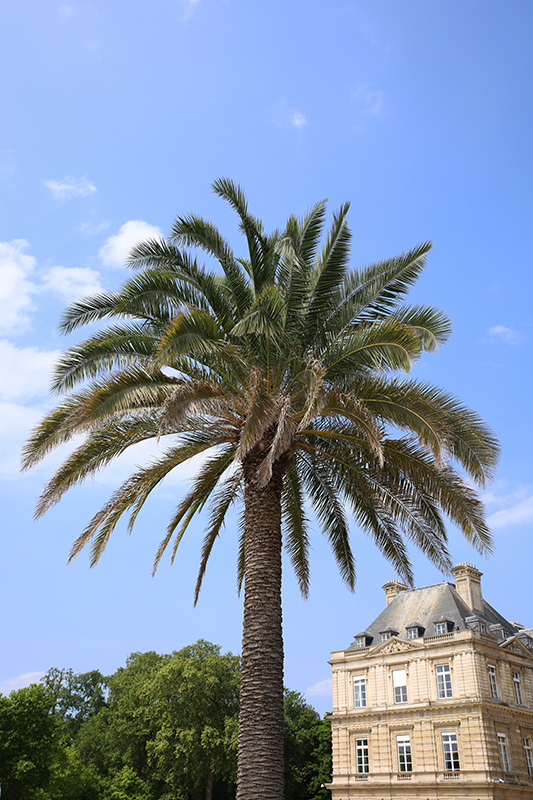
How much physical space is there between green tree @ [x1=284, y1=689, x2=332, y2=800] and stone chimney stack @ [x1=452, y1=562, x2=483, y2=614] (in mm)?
14465

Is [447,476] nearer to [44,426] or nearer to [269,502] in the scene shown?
[269,502]

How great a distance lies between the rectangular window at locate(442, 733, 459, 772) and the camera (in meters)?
37.9

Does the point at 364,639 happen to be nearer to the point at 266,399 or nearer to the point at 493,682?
the point at 493,682

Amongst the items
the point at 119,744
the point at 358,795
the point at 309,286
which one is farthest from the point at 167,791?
the point at 309,286

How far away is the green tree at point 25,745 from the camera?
89.6 feet

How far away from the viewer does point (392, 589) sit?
162 ft

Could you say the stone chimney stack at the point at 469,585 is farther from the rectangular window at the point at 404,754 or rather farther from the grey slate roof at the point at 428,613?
the rectangular window at the point at 404,754

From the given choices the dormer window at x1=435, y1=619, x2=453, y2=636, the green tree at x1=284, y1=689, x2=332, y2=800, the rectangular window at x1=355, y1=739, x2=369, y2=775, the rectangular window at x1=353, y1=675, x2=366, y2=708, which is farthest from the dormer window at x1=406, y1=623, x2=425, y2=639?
the green tree at x1=284, y1=689, x2=332, y2=800

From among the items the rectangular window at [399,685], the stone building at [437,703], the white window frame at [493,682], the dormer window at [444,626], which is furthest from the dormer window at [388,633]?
the white window frame at [493,682]

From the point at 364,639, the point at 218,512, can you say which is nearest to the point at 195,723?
the point at 364,639

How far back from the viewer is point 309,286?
12258mm

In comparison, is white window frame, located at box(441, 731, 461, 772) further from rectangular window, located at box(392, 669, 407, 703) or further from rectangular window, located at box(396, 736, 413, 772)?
rectangular window, located at box(392, 669, 407, 703)

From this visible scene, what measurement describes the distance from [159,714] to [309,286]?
4209cm

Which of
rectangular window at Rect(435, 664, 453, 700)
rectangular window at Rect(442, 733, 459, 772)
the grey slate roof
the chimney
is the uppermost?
the chimney
